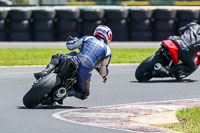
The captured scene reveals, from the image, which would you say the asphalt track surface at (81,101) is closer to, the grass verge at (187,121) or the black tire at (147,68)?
the black tire at (147,68)

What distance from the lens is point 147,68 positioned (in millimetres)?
12805

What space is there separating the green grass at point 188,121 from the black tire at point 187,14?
15.2 m

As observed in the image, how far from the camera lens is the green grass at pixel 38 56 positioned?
1644cm

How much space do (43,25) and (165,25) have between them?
190 inches

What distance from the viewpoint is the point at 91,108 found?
30.1 feet

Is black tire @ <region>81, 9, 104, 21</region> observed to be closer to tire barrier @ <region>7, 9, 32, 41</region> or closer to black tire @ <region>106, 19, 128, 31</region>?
black tire @ <region>106, 19, 128, 31</region>

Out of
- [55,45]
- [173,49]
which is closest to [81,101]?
[173,49]

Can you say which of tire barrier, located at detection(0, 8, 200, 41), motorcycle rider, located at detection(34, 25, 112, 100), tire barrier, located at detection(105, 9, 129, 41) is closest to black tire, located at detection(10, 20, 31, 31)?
tire barrier, located at detection(0, 8, 200, 41)

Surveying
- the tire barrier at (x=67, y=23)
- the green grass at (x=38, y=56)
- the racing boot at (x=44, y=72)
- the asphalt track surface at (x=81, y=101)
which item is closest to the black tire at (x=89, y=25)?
the tire barrier at (x=67, y=23)

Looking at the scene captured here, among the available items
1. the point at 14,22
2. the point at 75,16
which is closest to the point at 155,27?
the point at 75,16

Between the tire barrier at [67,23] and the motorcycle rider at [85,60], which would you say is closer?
the motorcycle rider at [85,60]

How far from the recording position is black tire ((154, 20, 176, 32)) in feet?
78.7

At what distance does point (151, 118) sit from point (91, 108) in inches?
49.1

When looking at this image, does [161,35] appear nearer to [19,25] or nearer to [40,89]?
[19,25]
